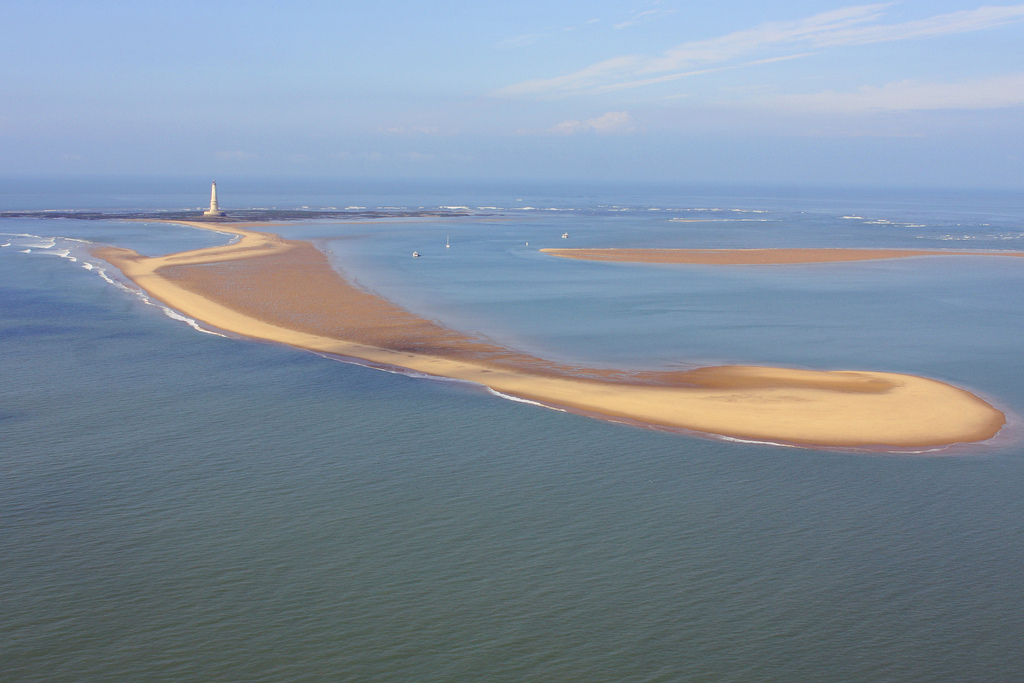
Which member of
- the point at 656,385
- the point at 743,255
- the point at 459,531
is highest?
the point at 743,255

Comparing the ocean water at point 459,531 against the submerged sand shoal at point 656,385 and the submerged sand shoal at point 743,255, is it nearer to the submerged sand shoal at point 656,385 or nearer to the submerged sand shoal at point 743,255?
the submerged sand shoal at point 656,385

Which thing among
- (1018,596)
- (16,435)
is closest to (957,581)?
(1018,596)

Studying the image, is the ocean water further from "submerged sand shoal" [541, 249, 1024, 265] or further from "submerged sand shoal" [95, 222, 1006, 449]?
"submerged sand shoal" [541, 249, 1024, 265]

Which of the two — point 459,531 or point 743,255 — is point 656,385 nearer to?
point 459,531

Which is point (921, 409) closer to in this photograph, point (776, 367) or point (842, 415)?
point (842, 415)

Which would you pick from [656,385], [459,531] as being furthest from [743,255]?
[459,531]

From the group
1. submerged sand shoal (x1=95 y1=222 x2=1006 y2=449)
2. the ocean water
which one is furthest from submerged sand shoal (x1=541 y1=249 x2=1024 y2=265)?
the ocean water
